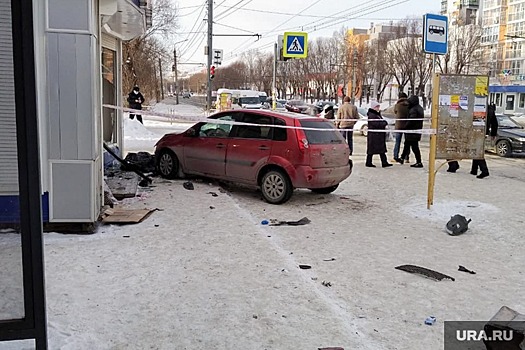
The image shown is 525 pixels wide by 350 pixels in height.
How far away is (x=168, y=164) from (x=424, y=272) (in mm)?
6324

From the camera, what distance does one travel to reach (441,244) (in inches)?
272

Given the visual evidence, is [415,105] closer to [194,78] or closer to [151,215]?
[151,215]

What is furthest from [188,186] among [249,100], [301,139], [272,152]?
[249,100]

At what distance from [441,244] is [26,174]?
537 cm

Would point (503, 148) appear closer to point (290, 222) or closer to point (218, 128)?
point (218, 128)

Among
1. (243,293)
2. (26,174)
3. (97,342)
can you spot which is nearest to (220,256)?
(243,293)

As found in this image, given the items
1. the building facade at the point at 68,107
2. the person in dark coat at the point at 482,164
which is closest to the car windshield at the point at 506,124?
the person in dark coat at the point at 482,164

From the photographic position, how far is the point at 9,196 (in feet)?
10.8

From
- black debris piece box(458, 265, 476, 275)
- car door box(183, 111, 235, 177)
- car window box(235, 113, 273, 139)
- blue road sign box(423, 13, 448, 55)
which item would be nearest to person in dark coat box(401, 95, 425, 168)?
blue road sign box(423, 13, 448, 55)

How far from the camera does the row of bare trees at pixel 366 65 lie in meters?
59.9

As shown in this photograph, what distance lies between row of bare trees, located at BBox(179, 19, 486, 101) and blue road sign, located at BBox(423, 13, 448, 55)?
3848cm

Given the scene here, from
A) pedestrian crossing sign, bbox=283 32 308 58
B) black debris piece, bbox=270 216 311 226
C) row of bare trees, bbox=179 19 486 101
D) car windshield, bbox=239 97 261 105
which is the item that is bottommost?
black debris piece, bbox=270 216 311 226

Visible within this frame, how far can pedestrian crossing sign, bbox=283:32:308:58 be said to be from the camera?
53.7 ft

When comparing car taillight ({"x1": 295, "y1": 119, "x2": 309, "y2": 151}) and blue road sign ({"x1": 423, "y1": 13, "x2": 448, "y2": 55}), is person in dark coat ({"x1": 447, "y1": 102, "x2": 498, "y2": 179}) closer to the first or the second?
blue road sign ({"x1": 423, "y1": 13, "x2": 448, "y2": 55})
